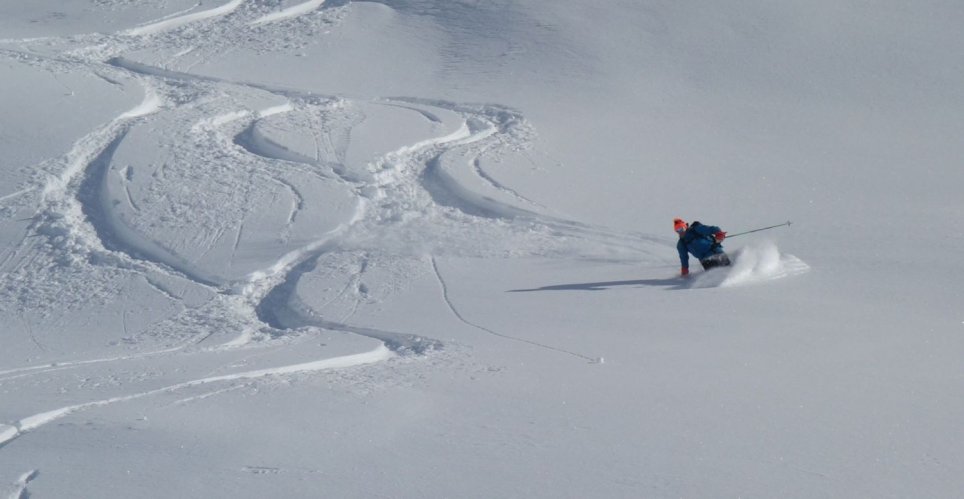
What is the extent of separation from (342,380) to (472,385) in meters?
0.86

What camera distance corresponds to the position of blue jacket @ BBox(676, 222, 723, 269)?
34.9ft

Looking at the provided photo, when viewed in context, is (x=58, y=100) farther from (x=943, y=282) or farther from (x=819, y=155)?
(x=943, y=282)

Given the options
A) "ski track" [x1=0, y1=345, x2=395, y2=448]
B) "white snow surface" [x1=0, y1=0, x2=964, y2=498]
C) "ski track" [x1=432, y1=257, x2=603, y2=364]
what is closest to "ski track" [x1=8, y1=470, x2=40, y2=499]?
"white snow surface" [x1=0, y1=0, x2=964, y2=498]

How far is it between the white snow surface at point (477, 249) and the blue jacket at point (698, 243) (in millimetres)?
191

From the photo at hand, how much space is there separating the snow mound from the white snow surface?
4cm

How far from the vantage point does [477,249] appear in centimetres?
1188

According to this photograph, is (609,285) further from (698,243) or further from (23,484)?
(23,484)

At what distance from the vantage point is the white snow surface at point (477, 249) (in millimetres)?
6250

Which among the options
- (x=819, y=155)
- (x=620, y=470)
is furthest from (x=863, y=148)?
(x=620, y=470)

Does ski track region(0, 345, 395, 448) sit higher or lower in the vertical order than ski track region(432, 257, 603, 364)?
lower

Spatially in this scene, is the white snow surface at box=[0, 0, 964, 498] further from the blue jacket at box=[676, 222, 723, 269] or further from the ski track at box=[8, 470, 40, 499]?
the blue jacket at box=[676, 222, 723, 269]

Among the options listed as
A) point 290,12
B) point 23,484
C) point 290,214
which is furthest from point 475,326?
point 290,12

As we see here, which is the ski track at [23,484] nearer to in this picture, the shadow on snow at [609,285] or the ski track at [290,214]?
the ski track at [290,214]

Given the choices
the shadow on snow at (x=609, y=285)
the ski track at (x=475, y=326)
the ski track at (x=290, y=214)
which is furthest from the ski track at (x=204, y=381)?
the shadow on snow at (x=609, y=285)
